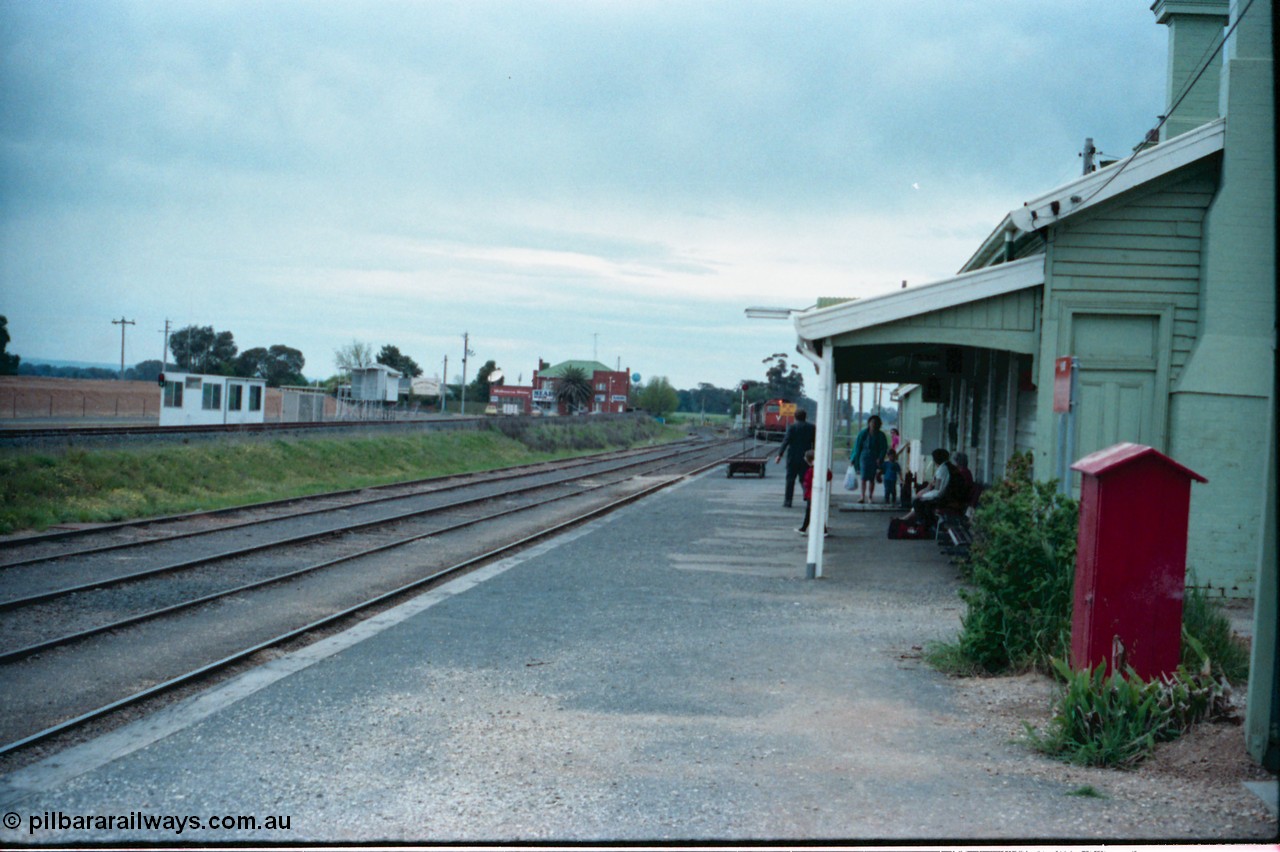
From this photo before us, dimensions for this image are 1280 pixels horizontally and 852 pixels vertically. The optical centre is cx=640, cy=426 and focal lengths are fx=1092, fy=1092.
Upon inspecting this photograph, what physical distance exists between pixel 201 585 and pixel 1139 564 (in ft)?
29.5

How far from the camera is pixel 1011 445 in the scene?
13.1 meters

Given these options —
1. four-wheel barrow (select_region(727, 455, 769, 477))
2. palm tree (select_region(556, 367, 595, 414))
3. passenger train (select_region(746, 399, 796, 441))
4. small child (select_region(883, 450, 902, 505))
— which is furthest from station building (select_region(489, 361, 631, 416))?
small child (select_region(883, 450, 902, 505))

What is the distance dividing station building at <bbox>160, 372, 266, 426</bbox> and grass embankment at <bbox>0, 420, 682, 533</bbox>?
6542 mm

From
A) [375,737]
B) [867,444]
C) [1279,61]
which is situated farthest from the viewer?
[867,444]

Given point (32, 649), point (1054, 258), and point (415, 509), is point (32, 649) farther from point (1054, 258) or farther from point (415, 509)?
point (415, 509)

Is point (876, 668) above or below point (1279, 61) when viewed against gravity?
below

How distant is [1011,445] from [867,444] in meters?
6.46

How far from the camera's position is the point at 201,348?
9362 centimetres

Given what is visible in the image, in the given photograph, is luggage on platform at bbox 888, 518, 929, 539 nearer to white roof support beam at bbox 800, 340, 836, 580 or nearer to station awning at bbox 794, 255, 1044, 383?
white roof support beam at bbox 800, 340, 836, 580

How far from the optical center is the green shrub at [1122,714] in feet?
17.1

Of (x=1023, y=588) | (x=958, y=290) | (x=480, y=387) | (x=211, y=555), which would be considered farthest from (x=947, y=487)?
(x=480, y=387)

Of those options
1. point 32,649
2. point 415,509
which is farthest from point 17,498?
point 32,649

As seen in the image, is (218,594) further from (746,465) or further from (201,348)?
(201,348)

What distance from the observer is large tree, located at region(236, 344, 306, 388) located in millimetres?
93938
